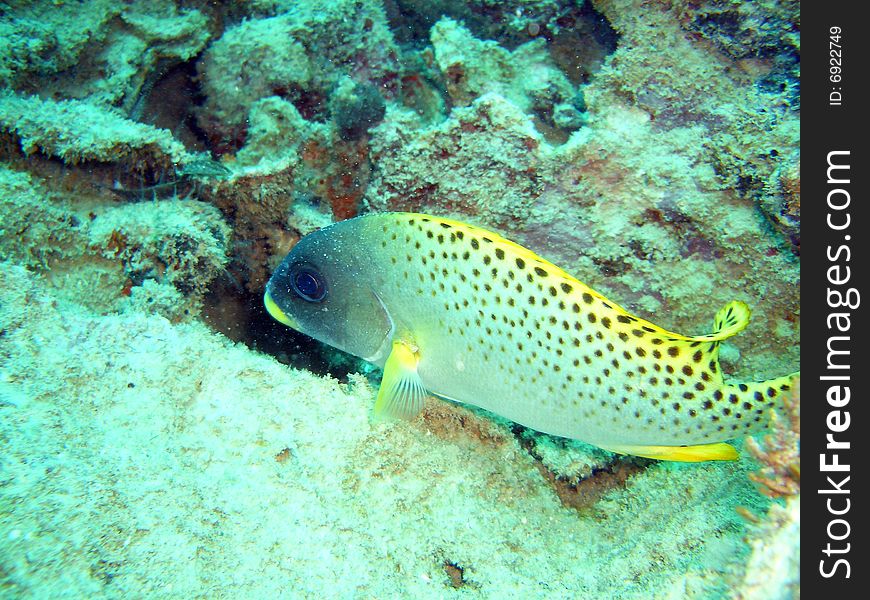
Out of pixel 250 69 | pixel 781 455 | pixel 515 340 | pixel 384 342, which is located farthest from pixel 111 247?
pixel 781 455

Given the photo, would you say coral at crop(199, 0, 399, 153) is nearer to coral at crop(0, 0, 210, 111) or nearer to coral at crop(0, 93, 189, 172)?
coral at crop(0, 0, 210, 111)

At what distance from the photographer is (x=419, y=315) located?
9.62ft

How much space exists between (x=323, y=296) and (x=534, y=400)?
151 centimetres

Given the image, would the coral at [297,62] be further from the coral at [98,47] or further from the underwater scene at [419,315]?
the coral at [98,47]

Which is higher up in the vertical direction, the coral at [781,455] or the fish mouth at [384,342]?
the fish mouth at [384,342]

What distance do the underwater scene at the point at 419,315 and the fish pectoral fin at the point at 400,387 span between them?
0.05 feet

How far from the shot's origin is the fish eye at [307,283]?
317 cm

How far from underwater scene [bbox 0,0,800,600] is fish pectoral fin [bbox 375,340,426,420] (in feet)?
0.05

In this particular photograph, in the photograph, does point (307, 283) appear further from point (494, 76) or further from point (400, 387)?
point (494, 76)

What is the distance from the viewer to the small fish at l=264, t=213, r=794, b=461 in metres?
2.48

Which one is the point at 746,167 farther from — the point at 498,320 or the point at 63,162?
the point at 63,162

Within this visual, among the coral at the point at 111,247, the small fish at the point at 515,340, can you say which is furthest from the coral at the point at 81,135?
the small fish at the point at 515,340

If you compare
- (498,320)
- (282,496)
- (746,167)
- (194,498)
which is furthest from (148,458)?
(746,167)

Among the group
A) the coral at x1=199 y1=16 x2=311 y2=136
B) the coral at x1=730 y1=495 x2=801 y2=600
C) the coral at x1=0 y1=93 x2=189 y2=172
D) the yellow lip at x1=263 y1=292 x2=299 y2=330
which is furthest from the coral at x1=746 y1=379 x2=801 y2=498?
the coral at x1=199 y1=16 x2=311 y2=136
